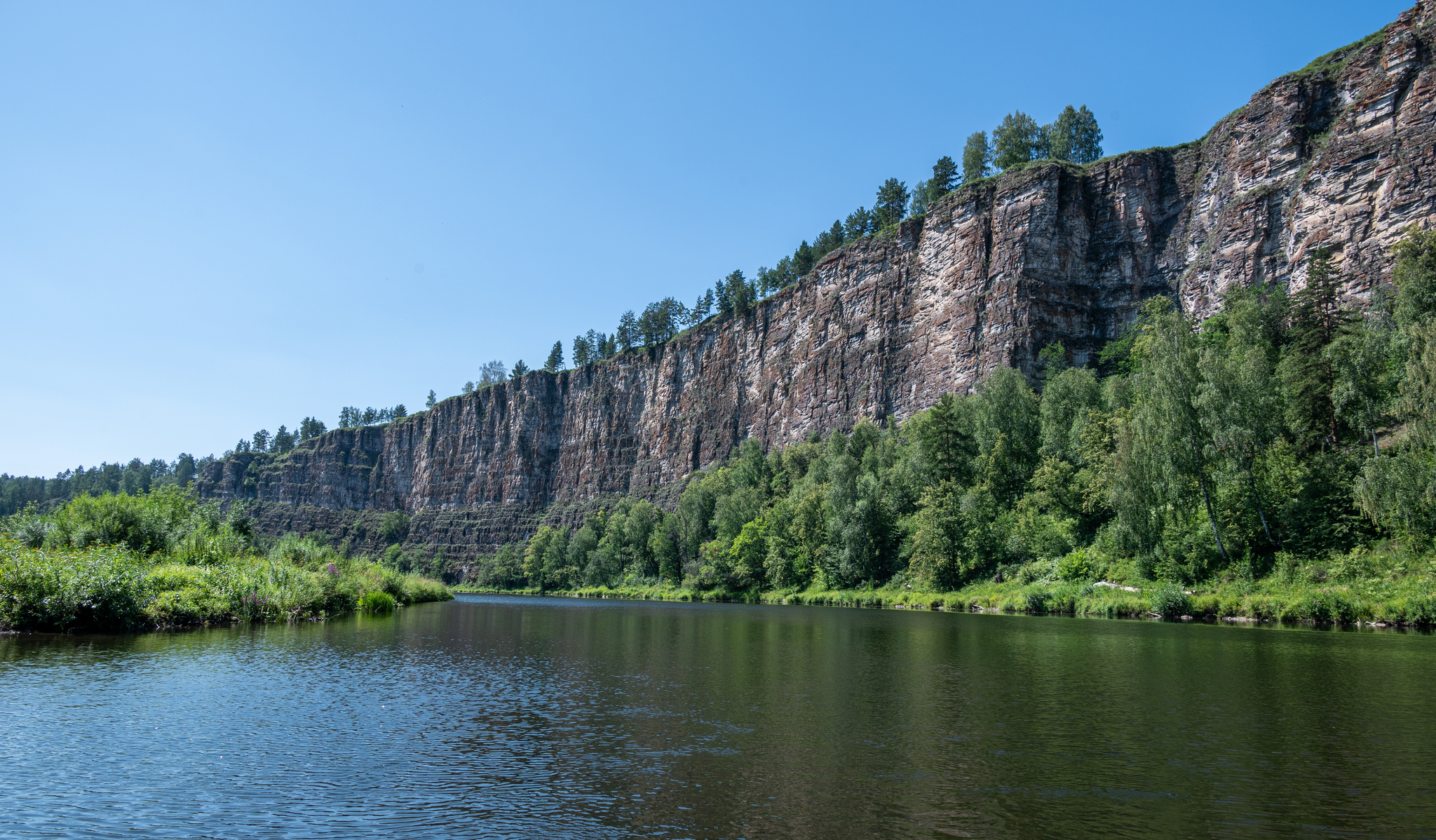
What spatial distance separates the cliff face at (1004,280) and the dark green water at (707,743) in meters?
59.9

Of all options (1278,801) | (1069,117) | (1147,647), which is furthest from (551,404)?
(1278,801)

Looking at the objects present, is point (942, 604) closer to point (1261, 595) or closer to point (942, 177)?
point (1261, 595)

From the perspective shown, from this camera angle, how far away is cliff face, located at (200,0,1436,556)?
64438 mm

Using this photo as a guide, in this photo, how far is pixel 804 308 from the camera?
114 metres

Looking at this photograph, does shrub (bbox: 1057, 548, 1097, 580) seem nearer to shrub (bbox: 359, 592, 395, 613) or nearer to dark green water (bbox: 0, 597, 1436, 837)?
dark green water (bbox: 0, 597, 1436, 837)

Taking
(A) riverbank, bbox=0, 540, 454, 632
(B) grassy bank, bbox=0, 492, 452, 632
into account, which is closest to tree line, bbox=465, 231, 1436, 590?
(B) grassy bank, bbox=0, 492, 452, 632

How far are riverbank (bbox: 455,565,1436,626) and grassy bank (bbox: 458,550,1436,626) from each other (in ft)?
0.12

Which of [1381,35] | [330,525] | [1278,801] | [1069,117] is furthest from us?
[330,525]

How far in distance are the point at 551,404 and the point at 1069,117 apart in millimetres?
107889

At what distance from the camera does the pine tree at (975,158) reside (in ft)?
360

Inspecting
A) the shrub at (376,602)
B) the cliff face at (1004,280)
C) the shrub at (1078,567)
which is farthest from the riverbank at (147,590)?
the cliff face at (1004,280)

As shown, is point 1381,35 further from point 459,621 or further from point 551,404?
point 551,404

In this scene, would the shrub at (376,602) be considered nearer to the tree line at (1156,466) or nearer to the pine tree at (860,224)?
the tree line at (1156,466)

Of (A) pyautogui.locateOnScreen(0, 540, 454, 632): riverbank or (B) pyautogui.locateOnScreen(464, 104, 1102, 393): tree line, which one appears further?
(B) pyautogui.locateOnScreen(464, 104, 1102, 393): tree line
